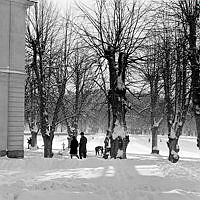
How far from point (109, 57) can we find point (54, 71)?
32.1 ft

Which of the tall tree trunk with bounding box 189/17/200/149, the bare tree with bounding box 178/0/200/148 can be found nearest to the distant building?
the bare tree with bounding box 178/0/200/148

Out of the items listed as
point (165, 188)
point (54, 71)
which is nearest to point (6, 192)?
point (165, 188)

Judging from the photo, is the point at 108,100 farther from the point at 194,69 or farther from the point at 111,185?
the point at 111,185

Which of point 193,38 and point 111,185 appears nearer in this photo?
point 111,185

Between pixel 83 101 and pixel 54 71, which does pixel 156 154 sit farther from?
pixel 54 71

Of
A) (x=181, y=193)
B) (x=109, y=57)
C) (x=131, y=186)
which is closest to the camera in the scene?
(x=181, y=193)

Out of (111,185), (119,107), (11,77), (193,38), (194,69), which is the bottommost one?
(111,185)

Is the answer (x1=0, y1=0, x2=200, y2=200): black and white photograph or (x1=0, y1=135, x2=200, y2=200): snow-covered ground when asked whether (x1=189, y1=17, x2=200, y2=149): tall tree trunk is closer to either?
(x1=0, y1=0, x2=200, y2=200): black and white photograph

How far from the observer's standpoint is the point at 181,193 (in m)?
8.31

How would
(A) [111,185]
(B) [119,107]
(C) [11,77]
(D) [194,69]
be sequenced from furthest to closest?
(B) [119,107]
(C) [11,77]
(D) [194,69]
(A) [111,185]

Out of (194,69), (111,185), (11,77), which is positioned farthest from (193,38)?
(111,185)

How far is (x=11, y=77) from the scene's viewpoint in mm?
17234

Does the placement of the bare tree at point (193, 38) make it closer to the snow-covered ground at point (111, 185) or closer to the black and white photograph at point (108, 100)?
Answer: the black and white photograph at point (108, 100)

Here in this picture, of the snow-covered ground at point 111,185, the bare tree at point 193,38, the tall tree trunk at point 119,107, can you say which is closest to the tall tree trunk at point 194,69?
the bare tree at point 193,38
